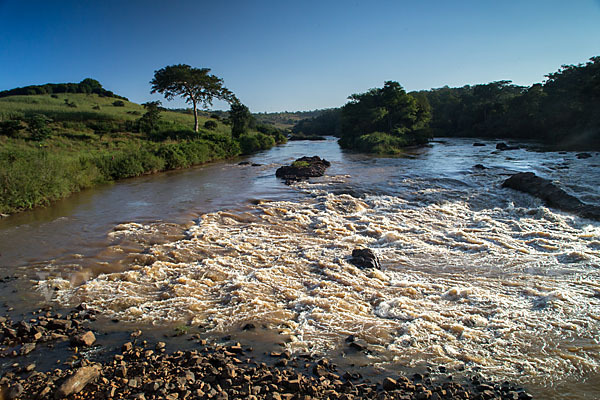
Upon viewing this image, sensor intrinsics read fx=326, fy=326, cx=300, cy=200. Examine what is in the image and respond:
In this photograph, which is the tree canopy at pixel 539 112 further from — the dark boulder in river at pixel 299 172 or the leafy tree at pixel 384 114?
the dark boulder in river at pixel 299 172

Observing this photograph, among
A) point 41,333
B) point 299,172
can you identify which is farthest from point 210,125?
point 41,333

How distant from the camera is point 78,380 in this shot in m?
3.56

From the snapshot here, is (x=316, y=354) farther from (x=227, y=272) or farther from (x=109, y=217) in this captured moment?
(x=109, y=217)

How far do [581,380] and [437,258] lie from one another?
4123 mm

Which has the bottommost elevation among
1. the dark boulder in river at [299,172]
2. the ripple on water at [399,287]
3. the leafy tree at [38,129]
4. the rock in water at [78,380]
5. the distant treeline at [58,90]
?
the ripple on water at [399,287]

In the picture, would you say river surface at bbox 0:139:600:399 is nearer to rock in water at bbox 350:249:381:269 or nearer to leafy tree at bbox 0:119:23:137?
rock in water at bbox 350:249:381:269

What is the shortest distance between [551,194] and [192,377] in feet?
46.9

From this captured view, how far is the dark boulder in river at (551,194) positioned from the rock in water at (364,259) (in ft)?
26.4

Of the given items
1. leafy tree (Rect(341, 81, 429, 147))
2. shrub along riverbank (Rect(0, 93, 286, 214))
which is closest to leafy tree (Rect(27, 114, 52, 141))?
shrub along riverbank (Rect(0, 93, 286, 214))

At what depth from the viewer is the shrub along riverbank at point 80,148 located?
12992 mm

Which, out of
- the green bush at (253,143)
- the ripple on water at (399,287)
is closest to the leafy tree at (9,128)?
the green bush at (253,143)

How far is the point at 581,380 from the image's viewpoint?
3.85 metres

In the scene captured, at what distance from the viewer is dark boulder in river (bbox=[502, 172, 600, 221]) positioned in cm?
1080

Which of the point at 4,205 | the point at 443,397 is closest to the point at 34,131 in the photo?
the point at 4,205
